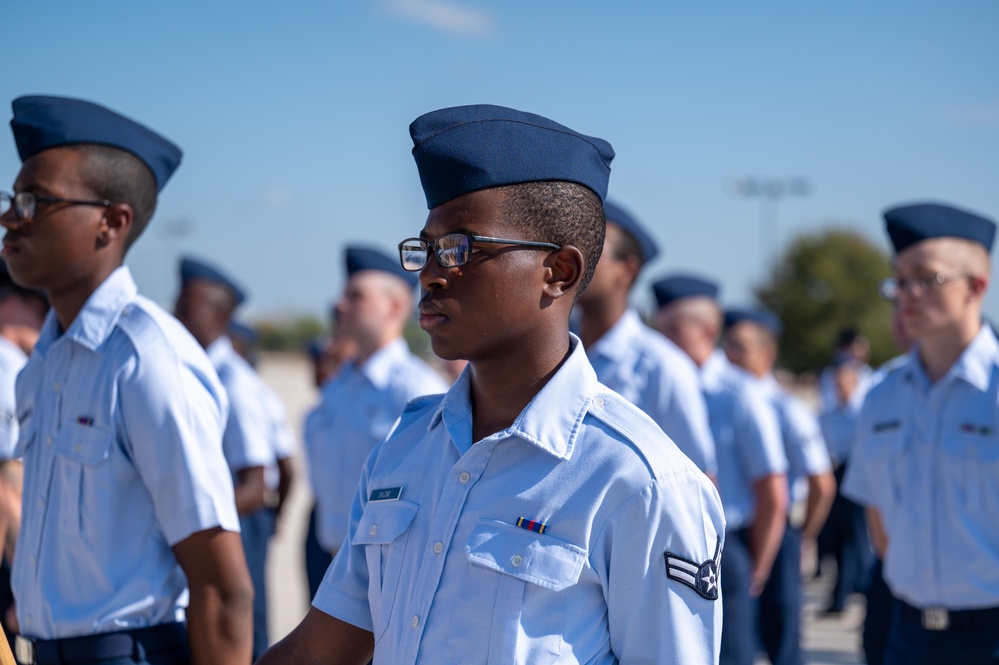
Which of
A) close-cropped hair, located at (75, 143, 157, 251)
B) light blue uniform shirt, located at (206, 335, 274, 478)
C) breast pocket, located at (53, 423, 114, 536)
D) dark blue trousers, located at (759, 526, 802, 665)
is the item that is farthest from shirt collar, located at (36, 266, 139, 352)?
dark blue trousers, located at (759, 526, 802, 665)

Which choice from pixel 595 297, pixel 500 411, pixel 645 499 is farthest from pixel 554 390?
pixel 595 297

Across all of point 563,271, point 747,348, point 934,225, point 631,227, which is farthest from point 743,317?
point 563,271

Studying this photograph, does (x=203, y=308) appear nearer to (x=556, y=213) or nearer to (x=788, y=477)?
(x=788, y=477)

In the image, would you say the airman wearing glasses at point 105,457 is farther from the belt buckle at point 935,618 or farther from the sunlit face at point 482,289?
the belt buckle at point 935,618

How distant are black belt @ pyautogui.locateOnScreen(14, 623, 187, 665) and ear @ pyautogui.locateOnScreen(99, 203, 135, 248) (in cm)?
110

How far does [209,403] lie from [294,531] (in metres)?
12.5

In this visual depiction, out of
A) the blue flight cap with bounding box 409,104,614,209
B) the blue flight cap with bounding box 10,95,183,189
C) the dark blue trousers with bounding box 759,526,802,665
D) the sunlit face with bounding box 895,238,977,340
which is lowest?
the dark blue trousers with bounding box 759,526,802,665

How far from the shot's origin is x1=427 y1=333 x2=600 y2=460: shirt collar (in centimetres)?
204

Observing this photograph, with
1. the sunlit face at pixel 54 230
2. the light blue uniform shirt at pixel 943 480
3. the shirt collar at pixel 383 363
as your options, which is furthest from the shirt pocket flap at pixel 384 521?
the shirt collar at pixel 383 363

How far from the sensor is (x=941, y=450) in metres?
4.44

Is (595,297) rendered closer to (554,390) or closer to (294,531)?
(554,390)

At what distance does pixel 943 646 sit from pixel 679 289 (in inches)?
137

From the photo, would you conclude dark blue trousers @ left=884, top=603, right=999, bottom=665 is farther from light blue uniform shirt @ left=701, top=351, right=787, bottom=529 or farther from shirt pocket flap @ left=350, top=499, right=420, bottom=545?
shirt pocket flap @ left=350, top=499, right=420, bottom=545

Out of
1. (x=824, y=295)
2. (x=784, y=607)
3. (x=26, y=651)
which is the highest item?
(x=26, y=651)
